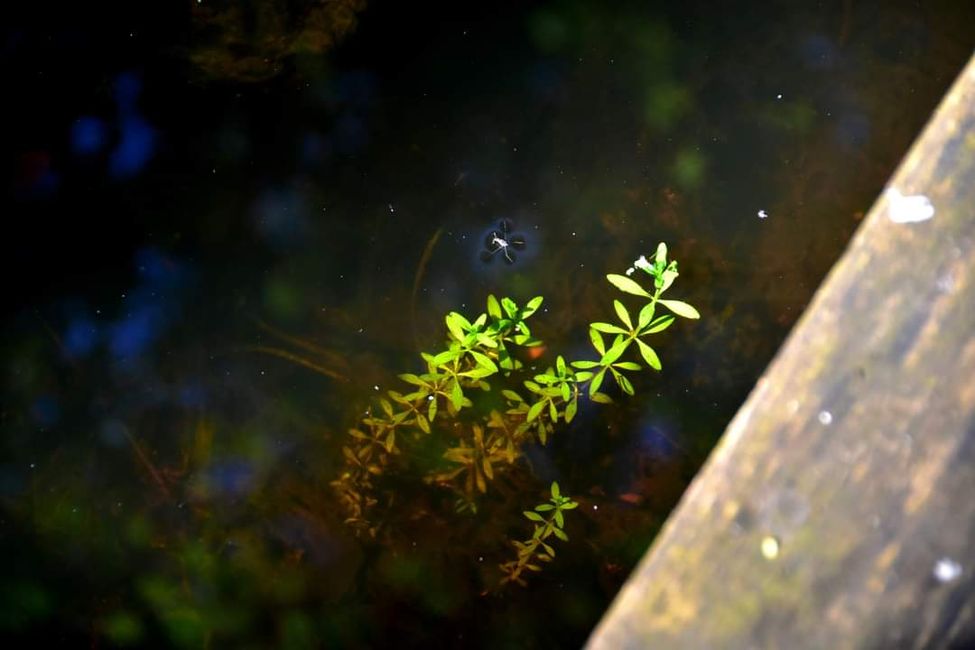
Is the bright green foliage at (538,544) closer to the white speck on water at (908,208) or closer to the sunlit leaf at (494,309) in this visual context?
the sunlit leaf at (494,309)

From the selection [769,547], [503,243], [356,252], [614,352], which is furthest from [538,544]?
[769,547]

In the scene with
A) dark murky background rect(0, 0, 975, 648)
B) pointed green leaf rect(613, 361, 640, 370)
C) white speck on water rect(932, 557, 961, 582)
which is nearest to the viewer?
white speck on water rect(932, 557, 961, 582)

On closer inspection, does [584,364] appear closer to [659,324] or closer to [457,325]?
[659,324]

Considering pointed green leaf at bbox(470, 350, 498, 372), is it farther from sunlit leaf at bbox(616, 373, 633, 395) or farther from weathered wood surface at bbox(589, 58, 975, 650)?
weathered wood surface at bbox(589, 58, 975, 650)

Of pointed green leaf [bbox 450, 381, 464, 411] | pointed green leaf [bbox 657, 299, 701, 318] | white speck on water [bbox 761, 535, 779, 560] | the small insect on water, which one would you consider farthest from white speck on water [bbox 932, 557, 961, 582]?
the small insect on water

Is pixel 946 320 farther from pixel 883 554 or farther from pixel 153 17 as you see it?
pixel 153 17

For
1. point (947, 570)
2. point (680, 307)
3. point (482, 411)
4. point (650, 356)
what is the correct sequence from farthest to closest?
1. point (482, 411)
2. point (650, 356)
3. point (680, 307)
4. point (947, 570)
